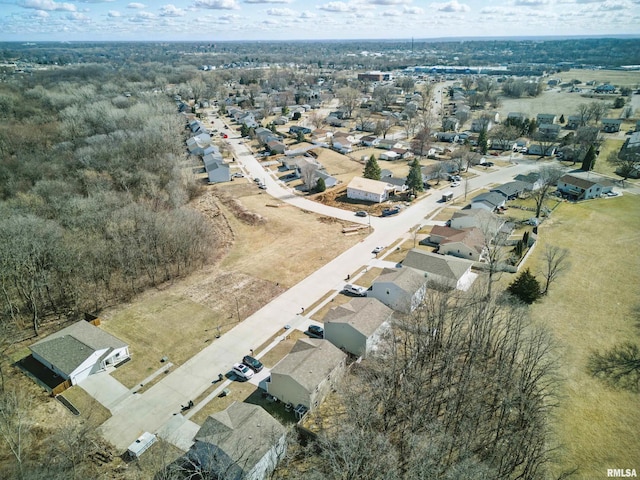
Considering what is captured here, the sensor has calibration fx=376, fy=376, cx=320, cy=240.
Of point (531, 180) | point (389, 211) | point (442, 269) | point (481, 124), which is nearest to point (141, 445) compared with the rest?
point (442, 269)

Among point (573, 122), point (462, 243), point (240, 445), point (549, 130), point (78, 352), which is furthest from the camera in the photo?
point (573, 122)

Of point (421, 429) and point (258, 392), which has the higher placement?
point (421, 429)

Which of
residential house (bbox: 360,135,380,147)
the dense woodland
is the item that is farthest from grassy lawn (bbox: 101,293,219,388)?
residential house (bbox: 360,135,380,147)

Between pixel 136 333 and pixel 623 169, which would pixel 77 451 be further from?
pixel 623 169

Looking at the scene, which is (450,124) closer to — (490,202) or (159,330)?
(490,202)

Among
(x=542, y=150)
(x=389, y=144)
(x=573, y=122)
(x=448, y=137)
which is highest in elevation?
(x=573, y=122)

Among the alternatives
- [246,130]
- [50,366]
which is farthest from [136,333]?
[246,130]

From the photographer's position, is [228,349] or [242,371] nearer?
[242,371]

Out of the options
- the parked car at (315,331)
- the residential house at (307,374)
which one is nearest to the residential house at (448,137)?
the parked car at (315,331)
